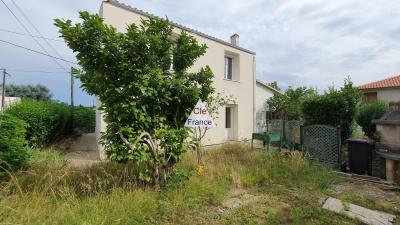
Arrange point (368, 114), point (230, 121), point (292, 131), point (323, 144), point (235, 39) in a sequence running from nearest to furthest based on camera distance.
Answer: point (323, 144)
point (292, 131)
point (368, 114)
point (230, 121)
point (235, 39)

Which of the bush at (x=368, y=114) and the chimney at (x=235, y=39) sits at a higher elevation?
the chimney at (x=235, y=39)

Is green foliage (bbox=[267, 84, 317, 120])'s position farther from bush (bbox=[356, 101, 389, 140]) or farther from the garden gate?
the garden gate

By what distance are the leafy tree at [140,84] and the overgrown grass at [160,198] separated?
2.11 feet

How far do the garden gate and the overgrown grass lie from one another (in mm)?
1562

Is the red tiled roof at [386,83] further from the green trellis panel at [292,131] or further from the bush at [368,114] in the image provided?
the green trellis panel at [292,131]

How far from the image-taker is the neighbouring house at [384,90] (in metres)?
22.2

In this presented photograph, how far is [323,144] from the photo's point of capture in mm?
8531

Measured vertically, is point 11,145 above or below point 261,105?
below

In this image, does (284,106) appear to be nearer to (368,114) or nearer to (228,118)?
(228,118)

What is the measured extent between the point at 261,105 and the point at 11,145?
15.6 meters

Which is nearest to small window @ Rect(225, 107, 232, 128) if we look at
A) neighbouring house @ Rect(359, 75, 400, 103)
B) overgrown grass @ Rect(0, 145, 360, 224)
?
overgrown grass @ Rect(0, 145, 360, 224)

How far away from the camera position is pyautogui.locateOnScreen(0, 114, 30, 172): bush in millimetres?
5696

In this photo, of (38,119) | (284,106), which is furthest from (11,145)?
(284,106)

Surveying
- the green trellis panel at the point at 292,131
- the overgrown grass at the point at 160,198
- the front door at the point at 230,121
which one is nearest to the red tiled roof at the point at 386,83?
the front door at the point at 230,121
